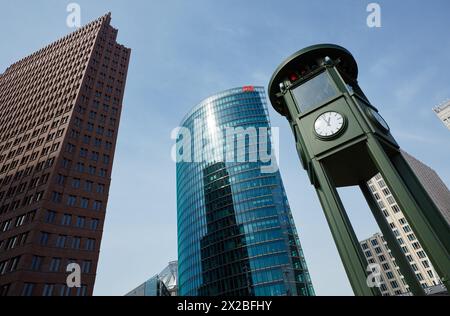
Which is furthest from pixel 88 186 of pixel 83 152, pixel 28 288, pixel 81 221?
pixel 28 288

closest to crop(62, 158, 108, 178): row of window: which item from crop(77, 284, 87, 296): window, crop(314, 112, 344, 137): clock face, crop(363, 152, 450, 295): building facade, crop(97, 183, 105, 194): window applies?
crop(97, 183, 105, 194): window

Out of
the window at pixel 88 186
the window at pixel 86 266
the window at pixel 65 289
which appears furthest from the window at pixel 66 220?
the window at pixel 65 289

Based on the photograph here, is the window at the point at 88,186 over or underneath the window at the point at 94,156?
underneath

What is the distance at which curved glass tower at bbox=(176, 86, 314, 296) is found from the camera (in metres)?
Result: 75.5

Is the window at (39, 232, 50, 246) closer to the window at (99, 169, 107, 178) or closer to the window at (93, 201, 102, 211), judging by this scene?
the window at (93, 201, 102, 211)

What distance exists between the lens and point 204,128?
105188mm

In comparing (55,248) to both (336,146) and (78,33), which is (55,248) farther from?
(78,33)

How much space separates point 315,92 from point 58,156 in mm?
49900

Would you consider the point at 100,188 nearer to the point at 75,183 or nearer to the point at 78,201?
the point at 75,183

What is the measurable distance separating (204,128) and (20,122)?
5682 centimetres

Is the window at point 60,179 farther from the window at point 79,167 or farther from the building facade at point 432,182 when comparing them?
the building facade at point 432,182

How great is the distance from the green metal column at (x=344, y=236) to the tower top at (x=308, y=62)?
5232 mm

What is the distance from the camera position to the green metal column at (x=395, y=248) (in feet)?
32.8
